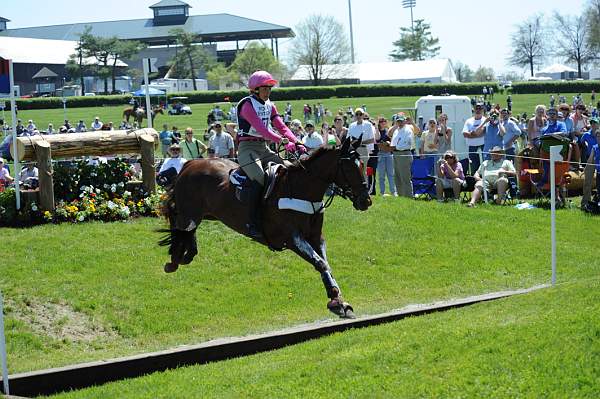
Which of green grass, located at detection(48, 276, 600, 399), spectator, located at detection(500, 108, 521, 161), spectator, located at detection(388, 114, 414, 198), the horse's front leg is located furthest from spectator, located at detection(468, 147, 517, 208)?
green grass, located at detection(48, 276, 600, 399)

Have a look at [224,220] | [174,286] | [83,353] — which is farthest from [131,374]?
[174,286]

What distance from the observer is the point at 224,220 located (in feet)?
41.9

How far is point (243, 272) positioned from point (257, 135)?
4.07 meters

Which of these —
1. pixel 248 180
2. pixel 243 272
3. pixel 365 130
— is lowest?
pixel 243 272

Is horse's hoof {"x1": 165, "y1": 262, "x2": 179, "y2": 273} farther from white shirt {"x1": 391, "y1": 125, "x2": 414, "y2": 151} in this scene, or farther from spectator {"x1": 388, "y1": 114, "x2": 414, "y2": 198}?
white shirt {"x1": 391, "y1": 125, "x2": 414, "y2": 151}

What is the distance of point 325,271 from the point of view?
11008mm

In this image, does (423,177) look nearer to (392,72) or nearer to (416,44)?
(392,72)

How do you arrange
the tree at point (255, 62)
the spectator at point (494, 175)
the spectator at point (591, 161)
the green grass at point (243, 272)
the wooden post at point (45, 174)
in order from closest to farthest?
the green grass at point (243, 272) < the wooden post at point (45, 174) < the spectator at point (591, 161) < the spectator at point (494, 175) < the tree at point (255, 62)

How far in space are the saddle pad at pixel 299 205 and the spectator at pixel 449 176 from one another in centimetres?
993

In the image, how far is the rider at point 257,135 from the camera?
11727 millimetres

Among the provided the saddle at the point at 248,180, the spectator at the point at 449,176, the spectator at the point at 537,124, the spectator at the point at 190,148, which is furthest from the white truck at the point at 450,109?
the saddle at the point at 248,180

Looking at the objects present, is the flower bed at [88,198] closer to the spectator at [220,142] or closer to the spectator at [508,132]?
the spectator at [220,142]

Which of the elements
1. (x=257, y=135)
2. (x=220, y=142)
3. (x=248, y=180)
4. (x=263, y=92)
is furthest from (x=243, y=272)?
(x=220, y=142)

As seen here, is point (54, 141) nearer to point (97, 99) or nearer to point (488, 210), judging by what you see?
point (488, 210)
